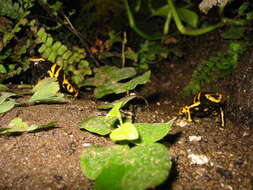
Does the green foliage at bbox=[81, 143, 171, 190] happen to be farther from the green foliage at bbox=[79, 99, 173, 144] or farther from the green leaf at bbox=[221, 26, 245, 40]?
the green leaf at bbox=[221, 26, 245, 40]

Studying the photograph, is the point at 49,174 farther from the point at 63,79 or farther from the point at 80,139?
the point at 63,79

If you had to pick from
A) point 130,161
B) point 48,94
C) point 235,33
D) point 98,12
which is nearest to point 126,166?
point 130,161

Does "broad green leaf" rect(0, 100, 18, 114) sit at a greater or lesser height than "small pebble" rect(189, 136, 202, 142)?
greater

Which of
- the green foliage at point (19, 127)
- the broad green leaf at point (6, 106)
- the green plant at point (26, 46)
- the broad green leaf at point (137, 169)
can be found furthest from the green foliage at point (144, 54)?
the broad green leaf at point (137, 169)

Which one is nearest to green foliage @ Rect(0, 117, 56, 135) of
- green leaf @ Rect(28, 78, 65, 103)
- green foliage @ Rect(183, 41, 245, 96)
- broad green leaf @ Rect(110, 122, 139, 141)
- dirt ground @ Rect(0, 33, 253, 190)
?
dirt ground @ Rect(0, 33, 253, 190)

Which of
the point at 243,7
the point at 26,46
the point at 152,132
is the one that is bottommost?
the point at 152,132

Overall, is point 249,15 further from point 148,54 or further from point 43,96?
point 43,96

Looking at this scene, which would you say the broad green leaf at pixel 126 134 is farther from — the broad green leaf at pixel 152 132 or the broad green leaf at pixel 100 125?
the broad green leaf at pixel 100 125
